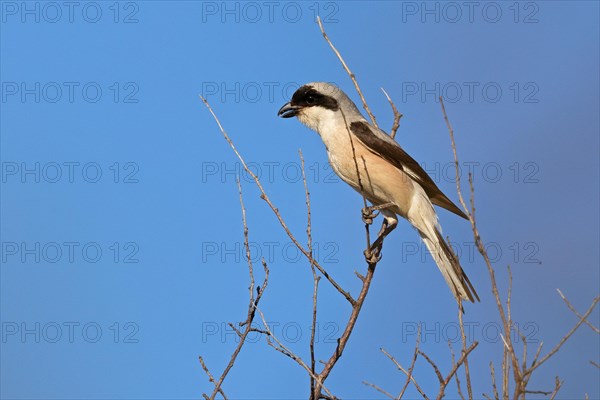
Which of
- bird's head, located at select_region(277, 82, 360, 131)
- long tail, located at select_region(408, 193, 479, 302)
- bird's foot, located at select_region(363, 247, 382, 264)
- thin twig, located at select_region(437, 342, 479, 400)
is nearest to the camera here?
thin twig, located at select_region(437, 342, 479, 400)

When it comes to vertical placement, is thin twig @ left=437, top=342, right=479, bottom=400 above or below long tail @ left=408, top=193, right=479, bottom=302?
below

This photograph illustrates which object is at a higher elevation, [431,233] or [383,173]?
[383,173]

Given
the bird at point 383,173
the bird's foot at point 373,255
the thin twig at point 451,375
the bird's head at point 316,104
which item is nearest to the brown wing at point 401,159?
the bird at point 383,173

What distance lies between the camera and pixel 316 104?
213 inches

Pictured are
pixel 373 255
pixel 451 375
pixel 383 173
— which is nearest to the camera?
pixel 451 375

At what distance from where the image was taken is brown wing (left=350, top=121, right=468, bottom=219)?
5070mm

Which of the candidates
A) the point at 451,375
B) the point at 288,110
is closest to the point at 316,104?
the point at 288,110

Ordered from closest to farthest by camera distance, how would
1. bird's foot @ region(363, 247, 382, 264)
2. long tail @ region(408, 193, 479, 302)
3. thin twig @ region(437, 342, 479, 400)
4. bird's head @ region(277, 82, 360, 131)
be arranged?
thin twig @ region(437, 342, 479, 400) → bird's foot @ region(363, 247, 382, 264) → long tail @ region(408, 193, 479, 302) → bird's head @ region(277, 82, 360, 131)

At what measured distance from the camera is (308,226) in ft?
12.8

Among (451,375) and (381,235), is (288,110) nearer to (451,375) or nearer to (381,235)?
(381,235)

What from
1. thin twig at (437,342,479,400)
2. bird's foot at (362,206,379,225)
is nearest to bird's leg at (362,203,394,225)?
bird's foot at (362,206,379,225)

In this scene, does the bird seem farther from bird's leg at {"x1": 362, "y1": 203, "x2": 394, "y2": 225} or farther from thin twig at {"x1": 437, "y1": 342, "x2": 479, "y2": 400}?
thin twig at {"x1": 437, "y1": 342, "x2": 479, "y2": 400}

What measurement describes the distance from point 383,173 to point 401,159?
0.17 m

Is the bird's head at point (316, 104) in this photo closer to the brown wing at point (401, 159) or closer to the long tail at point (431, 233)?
the brown wing at point (401, 159)
